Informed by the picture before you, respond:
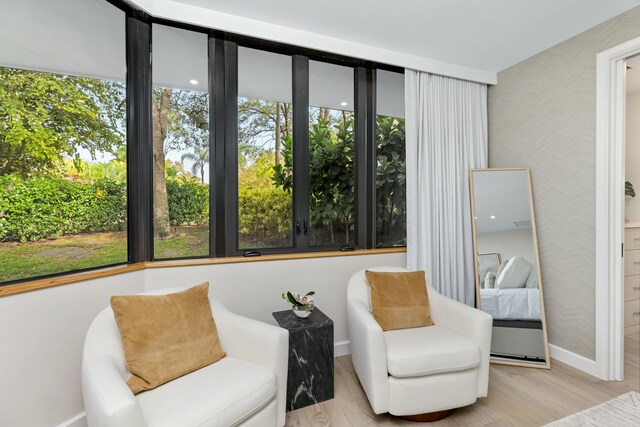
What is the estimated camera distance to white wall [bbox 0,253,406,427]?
1483mm

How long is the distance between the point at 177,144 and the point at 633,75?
424 centimetres

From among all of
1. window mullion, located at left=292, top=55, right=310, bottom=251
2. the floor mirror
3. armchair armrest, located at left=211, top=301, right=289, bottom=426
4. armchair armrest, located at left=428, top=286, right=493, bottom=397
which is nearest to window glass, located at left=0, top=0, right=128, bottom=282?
armchair armrest, located at left=211, top=301, right=289, bottom=426

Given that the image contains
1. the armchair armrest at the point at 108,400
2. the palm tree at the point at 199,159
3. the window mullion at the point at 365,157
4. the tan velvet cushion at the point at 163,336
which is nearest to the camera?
the armchair armrest at the point at 108,400

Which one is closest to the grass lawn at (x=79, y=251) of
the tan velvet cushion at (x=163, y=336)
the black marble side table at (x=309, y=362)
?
the tan velvet cushion at (x=163, y=336)

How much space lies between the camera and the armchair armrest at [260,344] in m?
1.63

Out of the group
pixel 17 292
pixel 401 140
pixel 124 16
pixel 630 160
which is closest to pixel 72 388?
pixel 17 292

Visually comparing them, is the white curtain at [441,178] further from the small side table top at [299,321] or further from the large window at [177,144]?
the small side table top at [299,321]

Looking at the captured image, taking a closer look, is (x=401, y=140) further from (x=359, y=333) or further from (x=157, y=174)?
(x=157, y=174)

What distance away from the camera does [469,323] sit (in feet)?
6.53

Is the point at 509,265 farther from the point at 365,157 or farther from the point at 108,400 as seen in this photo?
the point at 108,400

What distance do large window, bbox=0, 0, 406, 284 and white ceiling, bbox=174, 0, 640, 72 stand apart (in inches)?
11.5

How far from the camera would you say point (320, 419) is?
1.87m

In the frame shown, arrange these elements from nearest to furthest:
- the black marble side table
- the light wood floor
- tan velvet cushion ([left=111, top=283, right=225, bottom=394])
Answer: tan velvet cushion ([left=111, top=283, right=225, bottom=394]) → the light wood floor → the black marble side table

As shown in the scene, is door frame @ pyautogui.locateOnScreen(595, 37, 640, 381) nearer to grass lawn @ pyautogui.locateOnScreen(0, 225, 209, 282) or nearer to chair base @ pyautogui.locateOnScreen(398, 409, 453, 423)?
chair base @ pyautogui.locateOnScreen(398, 409, 453, 423)
